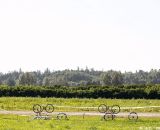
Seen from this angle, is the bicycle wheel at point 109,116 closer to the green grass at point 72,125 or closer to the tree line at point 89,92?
the green grass at point 72,125

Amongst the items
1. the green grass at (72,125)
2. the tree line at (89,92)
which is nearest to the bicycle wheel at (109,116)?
the green grass at (72,125)

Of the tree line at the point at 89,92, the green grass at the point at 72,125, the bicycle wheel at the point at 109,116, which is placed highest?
the tree line at the point at 89,92

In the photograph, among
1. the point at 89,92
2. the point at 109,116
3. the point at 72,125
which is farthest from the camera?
the point at 89,92

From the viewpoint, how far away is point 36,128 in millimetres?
26031

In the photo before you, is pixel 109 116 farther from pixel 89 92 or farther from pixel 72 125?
pixel 89 92

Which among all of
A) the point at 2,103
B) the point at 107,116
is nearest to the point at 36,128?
the point at 107,116

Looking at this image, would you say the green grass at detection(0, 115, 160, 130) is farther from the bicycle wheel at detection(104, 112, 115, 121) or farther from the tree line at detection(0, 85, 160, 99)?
the tree line at detection(0, 85, 160, 99)

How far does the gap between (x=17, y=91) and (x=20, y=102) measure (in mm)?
17711

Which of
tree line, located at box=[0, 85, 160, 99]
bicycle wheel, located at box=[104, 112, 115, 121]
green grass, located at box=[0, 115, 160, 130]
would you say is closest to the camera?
green grass, located at box=[0, 115, 160, 130]

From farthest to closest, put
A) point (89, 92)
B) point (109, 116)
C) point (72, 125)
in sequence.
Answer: point (89, 92), point (109, 116), point (72, 125)

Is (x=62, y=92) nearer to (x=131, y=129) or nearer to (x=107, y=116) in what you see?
(x=107, y=116)

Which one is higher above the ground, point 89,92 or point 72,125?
point 89,92

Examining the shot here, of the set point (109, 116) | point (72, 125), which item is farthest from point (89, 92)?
point (72, 125)

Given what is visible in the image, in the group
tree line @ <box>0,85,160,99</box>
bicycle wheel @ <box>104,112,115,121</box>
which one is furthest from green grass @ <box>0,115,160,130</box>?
tree line @ <box>0,85,160,99</box>
